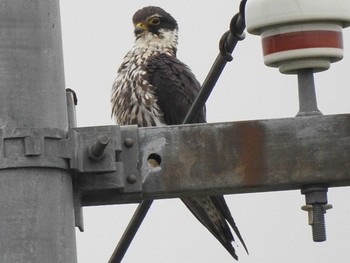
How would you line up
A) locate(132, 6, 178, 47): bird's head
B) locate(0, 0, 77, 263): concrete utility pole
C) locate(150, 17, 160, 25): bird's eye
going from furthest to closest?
locate(150, 17, 160, 25): bird's eye
locate(132, 6, 178, 47): bird's head
locate(0, 0, 77, 263): concrete utility pole

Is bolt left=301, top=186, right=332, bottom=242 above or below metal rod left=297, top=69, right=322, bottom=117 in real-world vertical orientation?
below

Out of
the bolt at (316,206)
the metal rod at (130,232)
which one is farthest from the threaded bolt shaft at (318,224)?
the metal rod at (130,232)

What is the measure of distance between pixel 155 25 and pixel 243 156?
253 inches

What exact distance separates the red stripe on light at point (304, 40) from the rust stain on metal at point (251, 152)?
0.25 m

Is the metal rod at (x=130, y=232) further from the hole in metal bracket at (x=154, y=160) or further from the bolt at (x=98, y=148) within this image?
the bolt at (x=98, y=148)

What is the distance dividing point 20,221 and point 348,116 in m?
1.10

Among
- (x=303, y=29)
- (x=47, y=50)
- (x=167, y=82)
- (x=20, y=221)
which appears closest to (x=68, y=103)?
(x=47, y=50)

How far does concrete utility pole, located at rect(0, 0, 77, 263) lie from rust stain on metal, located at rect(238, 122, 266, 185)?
0.58 metres

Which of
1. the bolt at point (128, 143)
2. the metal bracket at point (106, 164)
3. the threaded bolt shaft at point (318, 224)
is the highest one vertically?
the bolt at point (128, 143)

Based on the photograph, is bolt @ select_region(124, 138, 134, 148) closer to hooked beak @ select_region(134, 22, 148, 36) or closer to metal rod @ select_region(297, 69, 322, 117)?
metal rod @ select_region(297, 69, 322, 117)

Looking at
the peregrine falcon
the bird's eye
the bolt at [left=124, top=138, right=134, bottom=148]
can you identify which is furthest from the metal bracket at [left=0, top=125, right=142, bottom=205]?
Answer: the bird's eye

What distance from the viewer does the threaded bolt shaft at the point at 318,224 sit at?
140 inches

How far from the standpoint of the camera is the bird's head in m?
9.91

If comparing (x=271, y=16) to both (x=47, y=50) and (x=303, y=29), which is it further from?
(x=47, y=50)
